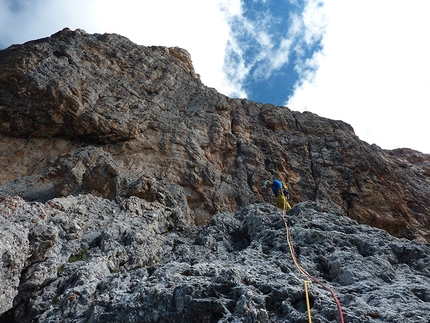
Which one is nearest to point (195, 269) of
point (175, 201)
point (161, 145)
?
point (175, 201)

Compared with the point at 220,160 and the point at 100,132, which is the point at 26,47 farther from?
the point at 220,160

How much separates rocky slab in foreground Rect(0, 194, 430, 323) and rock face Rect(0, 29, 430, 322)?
4 centimetres

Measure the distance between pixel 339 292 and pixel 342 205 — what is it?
16200mm

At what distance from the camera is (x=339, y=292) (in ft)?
24.1

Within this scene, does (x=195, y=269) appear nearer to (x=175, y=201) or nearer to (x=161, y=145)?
(x=175, y=201)

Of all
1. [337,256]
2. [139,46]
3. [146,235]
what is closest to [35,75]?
[139,46]

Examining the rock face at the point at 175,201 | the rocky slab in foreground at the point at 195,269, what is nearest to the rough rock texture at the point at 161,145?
the rock face at the point at 175,201

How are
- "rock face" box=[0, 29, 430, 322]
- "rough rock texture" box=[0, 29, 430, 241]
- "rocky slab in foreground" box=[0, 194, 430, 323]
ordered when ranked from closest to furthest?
1. "rocky slab in foreground" box=[0, 194, 430, 323]
2. "rock face" box=[0, 29, 430, 322]
3. "rough rock texture" box=[0, 29, 430, 241]

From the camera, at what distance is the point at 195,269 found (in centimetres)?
796

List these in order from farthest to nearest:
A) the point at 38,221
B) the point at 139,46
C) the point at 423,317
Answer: the point at 139,46
the point at 38,221
the point at 423,317

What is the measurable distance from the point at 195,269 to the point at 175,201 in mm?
7789

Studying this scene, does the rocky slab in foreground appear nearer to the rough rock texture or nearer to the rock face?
the rock face

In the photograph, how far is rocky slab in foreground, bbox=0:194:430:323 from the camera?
21.4ft

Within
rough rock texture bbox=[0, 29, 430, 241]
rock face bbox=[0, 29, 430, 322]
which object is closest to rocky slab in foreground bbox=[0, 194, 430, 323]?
rock face bbox=[0, 29, 430, 322]
